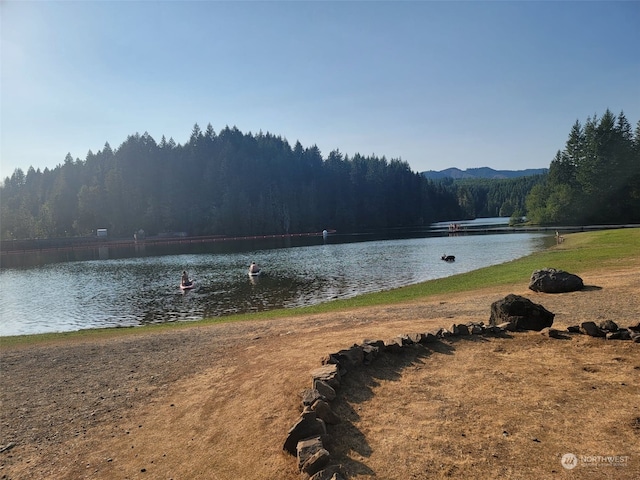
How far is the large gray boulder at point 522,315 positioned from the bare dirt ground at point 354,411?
658mm

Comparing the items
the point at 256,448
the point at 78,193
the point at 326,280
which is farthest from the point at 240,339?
the point at 78,193

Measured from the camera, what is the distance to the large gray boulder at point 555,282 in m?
19.9

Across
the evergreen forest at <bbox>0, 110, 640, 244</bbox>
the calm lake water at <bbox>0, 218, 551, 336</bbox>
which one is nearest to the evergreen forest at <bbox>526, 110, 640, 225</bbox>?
the evergreen forest at <bbox>0, 110, 640, 244</bbox>

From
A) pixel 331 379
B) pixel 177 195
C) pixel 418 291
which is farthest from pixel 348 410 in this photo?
pixel 177 195

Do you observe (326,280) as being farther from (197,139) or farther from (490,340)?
(197,139)

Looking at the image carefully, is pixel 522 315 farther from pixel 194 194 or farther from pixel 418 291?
pixel 194 194

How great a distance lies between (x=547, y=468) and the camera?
587 cm

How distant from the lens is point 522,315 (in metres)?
12.7

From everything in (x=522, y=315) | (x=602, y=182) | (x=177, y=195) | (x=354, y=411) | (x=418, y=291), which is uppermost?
(x=177, y=195)

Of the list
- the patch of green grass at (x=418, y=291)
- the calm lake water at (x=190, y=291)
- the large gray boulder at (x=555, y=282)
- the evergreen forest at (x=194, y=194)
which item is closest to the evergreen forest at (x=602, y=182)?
the evergreen forest at (x=194, y=194)

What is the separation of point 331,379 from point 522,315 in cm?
711

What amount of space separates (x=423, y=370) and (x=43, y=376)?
1223 centimetres

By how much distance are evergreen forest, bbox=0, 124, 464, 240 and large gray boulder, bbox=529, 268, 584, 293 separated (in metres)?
147

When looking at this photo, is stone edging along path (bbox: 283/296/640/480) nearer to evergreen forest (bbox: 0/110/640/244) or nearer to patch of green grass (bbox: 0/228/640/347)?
patch of green grass (bbox: 0/228/640/347)
